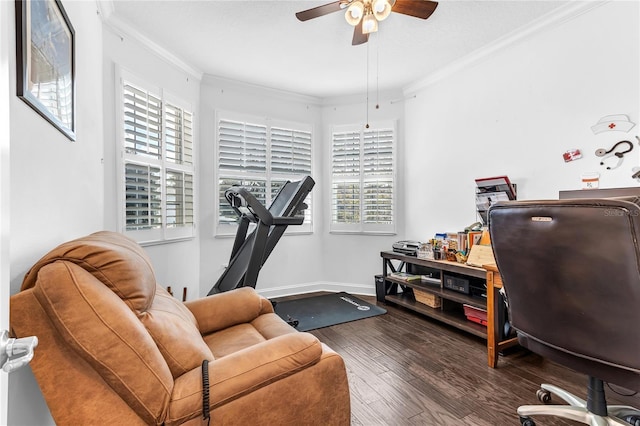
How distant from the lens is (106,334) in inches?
31.9

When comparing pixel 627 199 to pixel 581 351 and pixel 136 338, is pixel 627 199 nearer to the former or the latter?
pixel 581 351

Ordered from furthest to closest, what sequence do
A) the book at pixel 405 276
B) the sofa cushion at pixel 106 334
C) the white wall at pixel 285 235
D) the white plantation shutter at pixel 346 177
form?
1. the white plantation shutter at pixel 346 177
2. the white wall at pixel 285 235
3. the book at pixel 405 276
4. the sofa cushion at pixel 106 334

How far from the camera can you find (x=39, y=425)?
3.49 feet

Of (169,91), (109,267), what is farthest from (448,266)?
(169,91)

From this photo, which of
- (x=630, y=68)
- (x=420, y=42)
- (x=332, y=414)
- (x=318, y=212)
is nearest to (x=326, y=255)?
(x=318, y=212)

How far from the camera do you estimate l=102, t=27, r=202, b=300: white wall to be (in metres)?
2.39

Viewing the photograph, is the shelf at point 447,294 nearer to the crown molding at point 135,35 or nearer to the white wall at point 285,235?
the white wall at point 285,235

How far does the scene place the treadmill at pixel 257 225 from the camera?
8.63ft

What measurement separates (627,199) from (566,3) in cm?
217

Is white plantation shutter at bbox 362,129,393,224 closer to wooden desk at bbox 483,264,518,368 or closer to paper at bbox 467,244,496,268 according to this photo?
paper at bbox 467,244,496,268

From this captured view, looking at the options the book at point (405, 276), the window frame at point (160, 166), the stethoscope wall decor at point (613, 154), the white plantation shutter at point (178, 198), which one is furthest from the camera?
the book at point (405, 276)

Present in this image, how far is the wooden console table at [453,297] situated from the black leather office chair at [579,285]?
0.70 metres

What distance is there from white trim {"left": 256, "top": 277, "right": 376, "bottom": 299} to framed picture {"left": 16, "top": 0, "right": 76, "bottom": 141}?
294cm

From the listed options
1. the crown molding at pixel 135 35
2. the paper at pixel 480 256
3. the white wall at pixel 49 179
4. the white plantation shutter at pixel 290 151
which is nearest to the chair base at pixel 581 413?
the paper at pixel 480 256
